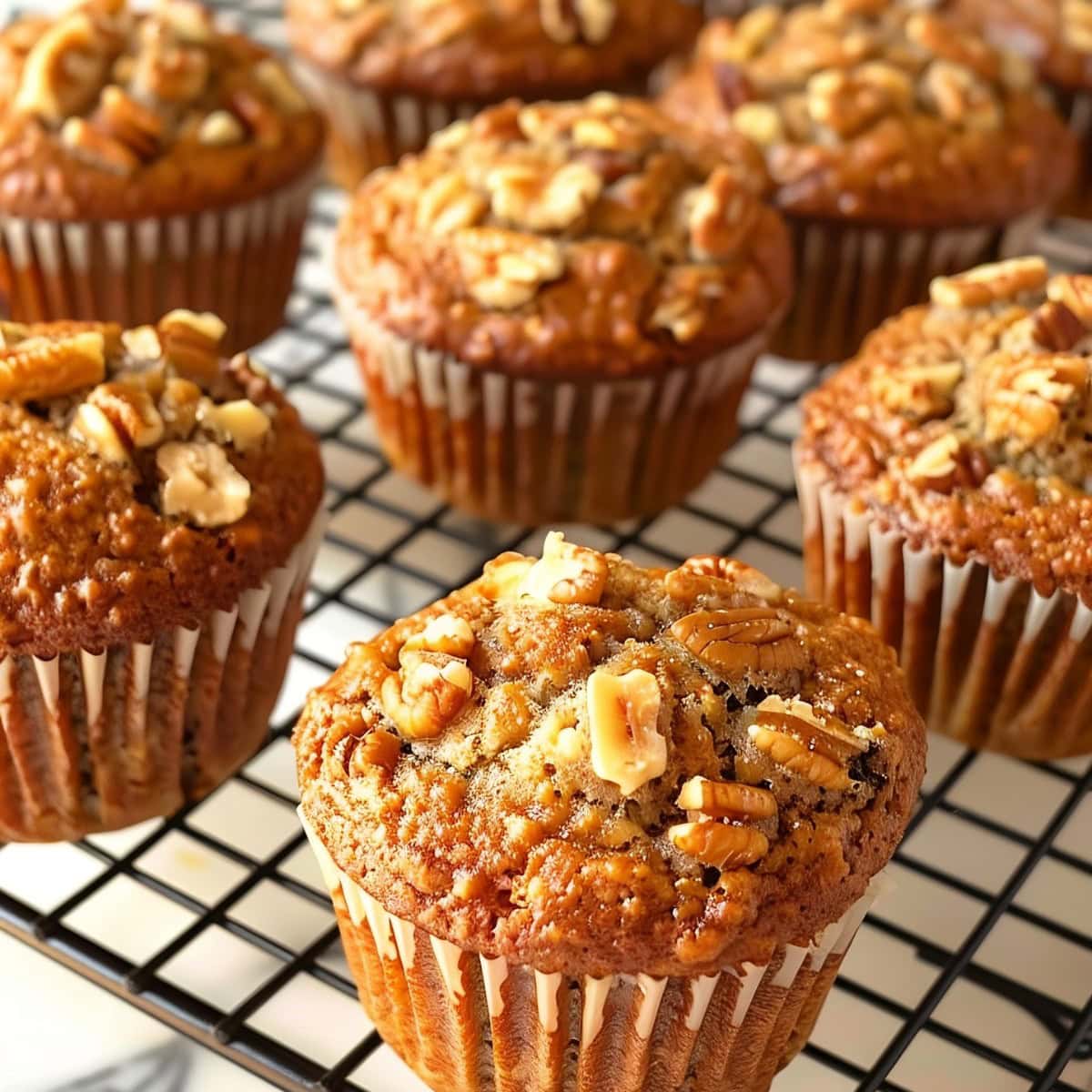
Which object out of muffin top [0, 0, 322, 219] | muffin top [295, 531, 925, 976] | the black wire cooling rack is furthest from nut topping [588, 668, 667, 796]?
muffin top [0, 0, 322, 219]

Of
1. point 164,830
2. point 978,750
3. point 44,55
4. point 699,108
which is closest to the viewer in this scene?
point 164,830

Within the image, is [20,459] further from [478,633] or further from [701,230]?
[701,230]

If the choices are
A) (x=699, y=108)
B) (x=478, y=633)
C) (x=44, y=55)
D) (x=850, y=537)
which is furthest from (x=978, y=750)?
(x=44, y=55)

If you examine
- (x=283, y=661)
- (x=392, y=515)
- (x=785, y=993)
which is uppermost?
(x=785, y=993)

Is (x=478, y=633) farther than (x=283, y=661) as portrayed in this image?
No

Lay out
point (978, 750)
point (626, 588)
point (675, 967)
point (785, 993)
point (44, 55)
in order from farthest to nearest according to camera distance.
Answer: point (44, 55) → point (978, 750) → point (626, 588) → point (785, 993) → point (675, 967)

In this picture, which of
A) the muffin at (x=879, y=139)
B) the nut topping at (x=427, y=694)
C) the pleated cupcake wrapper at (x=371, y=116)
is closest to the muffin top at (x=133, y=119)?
the pleated cupcake wrapper at (x=371, y=116)

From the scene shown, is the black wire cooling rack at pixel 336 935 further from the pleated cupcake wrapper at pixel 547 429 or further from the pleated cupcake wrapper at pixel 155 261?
the pleated cupcake wrapper at pixel 155 261
